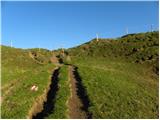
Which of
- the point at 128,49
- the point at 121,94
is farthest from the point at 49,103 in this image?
the point at 128,49

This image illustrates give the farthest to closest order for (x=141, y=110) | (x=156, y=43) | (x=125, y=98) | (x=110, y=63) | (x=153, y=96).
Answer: (x=156, y=43) → (x=110, y=63) → (x=153, y=96) → (x=125, y=98) → (x=141, y=110)

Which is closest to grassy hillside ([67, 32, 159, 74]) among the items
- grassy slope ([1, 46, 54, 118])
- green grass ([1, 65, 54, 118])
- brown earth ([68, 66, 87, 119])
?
grassy slope ([1, 46, 54, 118])

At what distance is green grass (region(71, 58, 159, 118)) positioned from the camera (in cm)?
3666

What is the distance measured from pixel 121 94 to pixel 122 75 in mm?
16640

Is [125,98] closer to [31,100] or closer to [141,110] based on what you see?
[141,110]

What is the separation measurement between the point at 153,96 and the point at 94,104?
445 inches

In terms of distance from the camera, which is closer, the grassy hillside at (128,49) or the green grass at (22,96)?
the green grass at (22,96)

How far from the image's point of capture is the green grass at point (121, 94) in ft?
120

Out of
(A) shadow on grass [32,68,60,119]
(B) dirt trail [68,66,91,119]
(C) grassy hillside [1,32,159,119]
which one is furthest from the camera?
(C) grassy hillside [1,32,159,119]

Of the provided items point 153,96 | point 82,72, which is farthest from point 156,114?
point 82,72

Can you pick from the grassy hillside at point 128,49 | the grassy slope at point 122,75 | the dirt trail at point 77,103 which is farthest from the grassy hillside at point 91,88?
the grassy hillside at point 128,49

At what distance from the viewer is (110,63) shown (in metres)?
77.1

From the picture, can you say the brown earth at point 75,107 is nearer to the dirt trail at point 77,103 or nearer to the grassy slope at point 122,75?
the dirt trail at point 77,103

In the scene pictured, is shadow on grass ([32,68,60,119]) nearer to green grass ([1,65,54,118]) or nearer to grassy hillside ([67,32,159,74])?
green grass ([1,65,54,118])
